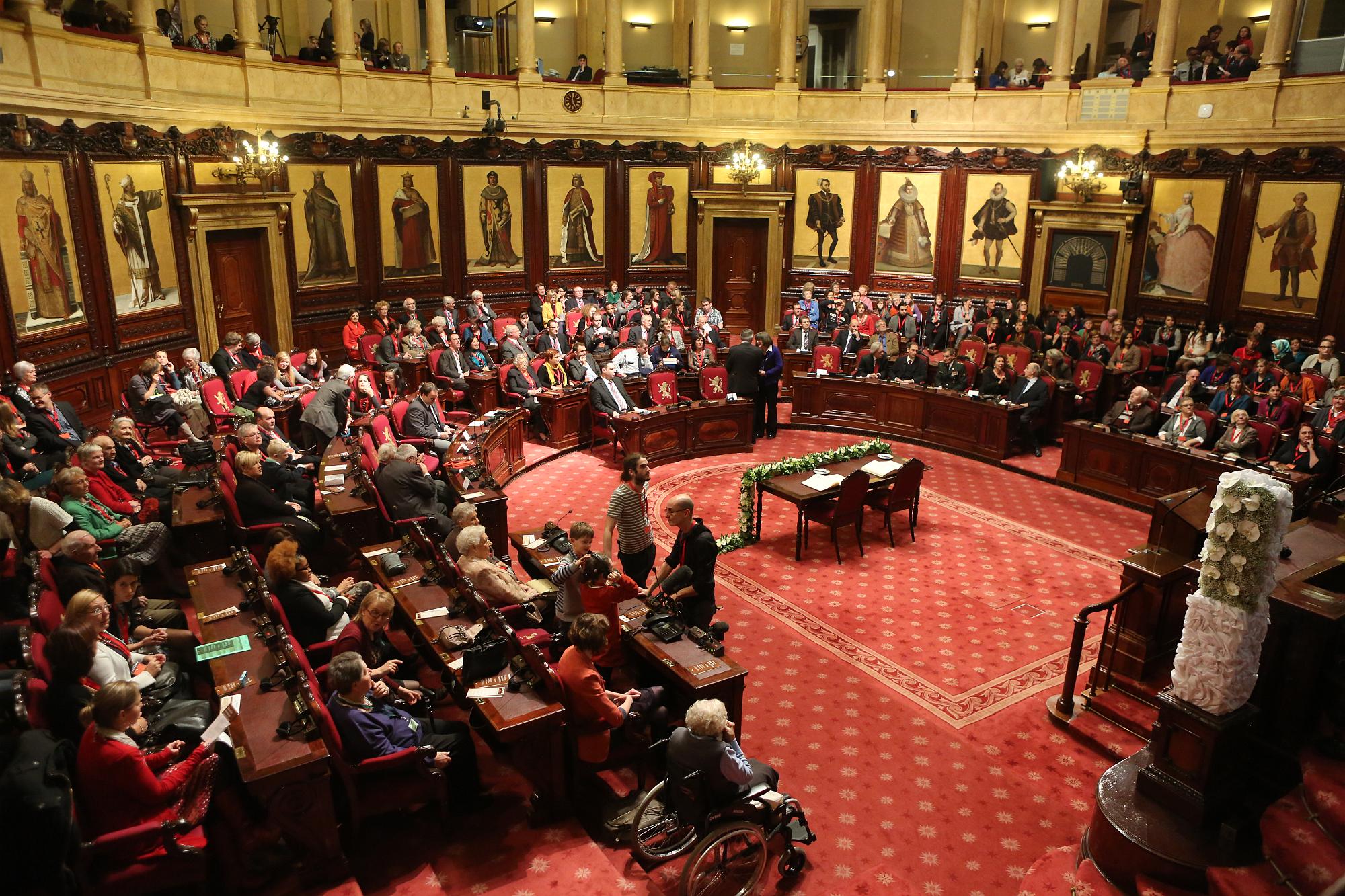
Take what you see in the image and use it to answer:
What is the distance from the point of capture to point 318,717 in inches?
184

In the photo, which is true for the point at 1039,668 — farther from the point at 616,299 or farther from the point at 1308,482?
the point at 616,299

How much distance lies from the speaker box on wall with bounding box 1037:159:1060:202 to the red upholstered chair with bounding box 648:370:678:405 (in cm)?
880

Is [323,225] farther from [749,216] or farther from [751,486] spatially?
[751,486]

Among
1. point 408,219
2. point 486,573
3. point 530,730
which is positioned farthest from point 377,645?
point 408,219

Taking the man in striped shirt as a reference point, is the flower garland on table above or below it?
below

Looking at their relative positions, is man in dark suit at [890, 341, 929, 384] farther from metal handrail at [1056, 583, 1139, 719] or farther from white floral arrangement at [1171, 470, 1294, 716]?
white floral arrangement at [1171, 470, 1294, 716]

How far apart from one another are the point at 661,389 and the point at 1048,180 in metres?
9.13

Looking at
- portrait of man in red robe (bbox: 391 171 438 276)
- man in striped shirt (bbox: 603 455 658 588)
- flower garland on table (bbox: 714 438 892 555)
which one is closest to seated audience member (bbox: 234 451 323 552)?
man in striped shirt (bbox: 603 455 658 588)

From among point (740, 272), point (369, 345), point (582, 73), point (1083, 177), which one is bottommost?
point (369, 345)

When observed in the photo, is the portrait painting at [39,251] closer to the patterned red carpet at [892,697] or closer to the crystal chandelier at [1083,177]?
the patterned red carpet at [892,697]

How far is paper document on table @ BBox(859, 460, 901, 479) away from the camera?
995cm

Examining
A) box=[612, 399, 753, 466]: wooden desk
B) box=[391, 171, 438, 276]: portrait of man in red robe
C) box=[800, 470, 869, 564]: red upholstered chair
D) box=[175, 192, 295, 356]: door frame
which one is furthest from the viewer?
box=[391, 171, 438, 276]: portrait of man in red robe

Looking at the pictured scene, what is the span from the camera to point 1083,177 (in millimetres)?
16156

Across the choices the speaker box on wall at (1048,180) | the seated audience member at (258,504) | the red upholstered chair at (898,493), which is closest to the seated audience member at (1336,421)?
the red upholstered chair at (898,493)
